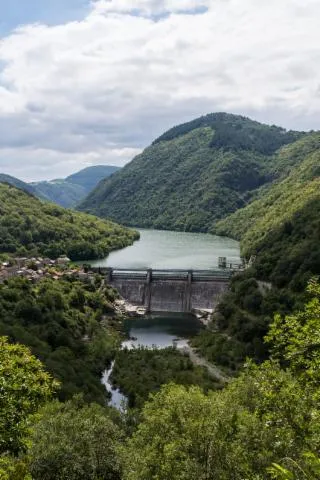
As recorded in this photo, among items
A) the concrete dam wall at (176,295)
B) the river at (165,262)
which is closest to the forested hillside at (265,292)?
the river at (165,262)

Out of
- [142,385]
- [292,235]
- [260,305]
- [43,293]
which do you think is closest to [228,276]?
[292,235]

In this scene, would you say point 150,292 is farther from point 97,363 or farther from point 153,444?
point 153,444

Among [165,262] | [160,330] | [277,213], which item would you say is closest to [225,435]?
[160,330]

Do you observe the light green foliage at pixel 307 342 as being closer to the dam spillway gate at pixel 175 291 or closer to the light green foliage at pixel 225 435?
the light green foliage at pixel 225 435

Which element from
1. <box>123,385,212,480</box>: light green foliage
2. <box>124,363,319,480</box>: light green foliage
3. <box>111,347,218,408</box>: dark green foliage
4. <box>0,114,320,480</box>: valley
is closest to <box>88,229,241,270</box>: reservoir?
<box>0,114,320,480</box>: valley

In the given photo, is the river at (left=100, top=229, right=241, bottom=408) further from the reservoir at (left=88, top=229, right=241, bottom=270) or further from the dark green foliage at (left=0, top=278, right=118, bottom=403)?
the dark green foliage at (left=0, top=278, right=118, bottom=403)

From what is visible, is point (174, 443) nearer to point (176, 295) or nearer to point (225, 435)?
point (225, 435)
